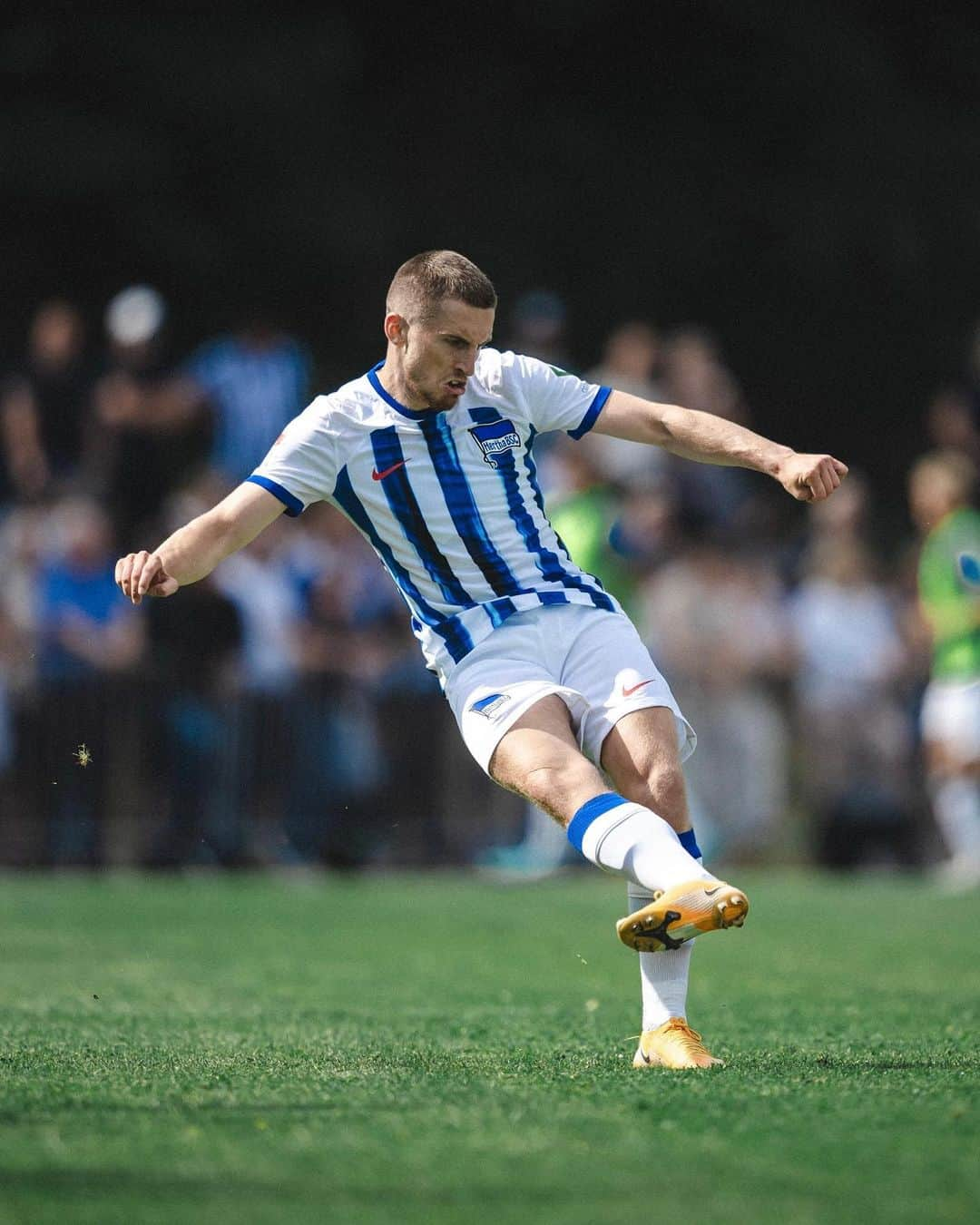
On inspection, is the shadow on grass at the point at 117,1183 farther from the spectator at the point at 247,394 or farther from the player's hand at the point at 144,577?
the spectator at the point at 247,394

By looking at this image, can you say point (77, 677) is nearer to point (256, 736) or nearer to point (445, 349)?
point (256, 736)

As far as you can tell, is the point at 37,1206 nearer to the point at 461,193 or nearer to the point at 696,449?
the point at 696,449

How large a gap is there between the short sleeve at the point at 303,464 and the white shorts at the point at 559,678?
0.68 m

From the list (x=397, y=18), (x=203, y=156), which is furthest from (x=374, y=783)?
(x=397, y=18)

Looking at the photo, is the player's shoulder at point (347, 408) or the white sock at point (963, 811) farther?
the white sock at point (963, 811)

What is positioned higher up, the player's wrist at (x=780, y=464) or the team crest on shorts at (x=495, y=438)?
the team crest on shorts at (x=495, y=438)

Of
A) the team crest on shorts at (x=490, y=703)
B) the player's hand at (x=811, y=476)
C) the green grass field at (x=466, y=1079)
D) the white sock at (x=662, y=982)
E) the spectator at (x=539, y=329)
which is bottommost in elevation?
the green grass field at (x=466, y=1079)

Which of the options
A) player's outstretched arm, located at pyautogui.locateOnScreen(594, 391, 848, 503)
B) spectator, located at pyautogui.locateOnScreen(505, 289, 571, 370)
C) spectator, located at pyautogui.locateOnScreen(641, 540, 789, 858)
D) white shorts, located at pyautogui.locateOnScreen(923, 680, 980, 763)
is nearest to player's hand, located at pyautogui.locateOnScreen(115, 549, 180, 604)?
player's outstretched arm, located at pyautogui.locateOnScreen(594, 391, 848, 503)

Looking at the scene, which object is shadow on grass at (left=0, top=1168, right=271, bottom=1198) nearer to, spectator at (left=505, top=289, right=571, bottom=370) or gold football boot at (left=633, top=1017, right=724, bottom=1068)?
gold football boot at (left=633, top=1017, right=724, bottom=1068)

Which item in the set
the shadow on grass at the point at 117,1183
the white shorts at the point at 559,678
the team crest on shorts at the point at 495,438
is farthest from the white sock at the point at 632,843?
the shadow on grass at the point at 117,1183

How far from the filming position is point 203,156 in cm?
2027

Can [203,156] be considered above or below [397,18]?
below

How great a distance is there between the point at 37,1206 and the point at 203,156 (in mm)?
17438

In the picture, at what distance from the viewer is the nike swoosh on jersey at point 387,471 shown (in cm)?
621
